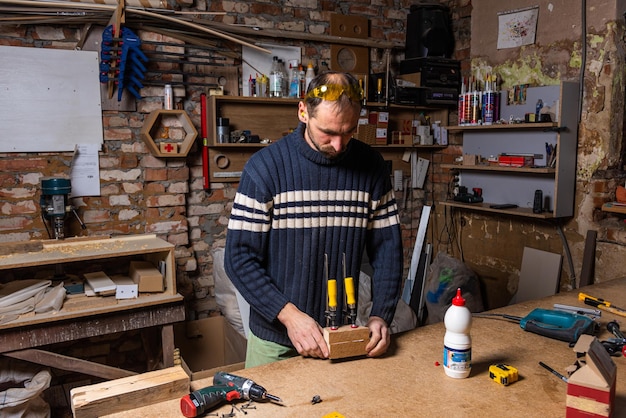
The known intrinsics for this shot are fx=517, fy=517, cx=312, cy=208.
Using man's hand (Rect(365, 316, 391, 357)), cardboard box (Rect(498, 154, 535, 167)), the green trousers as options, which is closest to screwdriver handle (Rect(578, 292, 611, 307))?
man's hand (Rect(365, 316, 391, 357))

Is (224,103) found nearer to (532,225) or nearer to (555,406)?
(532,225)

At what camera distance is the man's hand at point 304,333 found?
1367 millimetres

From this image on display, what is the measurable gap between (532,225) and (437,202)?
0.86 m

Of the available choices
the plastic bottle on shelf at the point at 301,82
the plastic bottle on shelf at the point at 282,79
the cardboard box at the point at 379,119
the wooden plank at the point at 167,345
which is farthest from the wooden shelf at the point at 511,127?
the wooden plank at the point at 167,345

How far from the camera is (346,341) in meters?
1.36

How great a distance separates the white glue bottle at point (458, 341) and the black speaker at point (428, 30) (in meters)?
2.86

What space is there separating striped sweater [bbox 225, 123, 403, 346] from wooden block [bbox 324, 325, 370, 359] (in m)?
0.23

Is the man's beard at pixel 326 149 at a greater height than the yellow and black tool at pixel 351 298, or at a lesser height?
greater

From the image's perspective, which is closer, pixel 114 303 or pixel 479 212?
pixel 114 303

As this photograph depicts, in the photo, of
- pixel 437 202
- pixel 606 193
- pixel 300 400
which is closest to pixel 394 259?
pixel 300 400

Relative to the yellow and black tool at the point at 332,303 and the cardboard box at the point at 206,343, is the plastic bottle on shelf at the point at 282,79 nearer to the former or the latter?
the cardboard box at the point at 206,343

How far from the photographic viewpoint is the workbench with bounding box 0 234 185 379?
2264 mm

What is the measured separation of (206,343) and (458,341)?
2.40 m

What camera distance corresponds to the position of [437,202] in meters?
4.11
